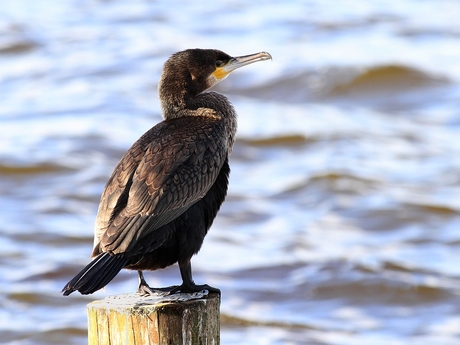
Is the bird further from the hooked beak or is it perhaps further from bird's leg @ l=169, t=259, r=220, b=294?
the hooked beak

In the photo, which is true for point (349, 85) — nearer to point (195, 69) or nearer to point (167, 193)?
point (195, 69)

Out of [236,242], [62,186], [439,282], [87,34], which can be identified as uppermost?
[87,34]

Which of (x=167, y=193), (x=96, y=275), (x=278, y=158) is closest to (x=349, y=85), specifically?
(x=278, y=158)

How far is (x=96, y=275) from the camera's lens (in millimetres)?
3949

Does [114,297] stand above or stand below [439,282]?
below

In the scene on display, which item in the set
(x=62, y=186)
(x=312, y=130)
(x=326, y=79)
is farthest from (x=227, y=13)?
(x=62, y=186)

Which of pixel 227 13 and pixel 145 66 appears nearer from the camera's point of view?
pixel 145 66

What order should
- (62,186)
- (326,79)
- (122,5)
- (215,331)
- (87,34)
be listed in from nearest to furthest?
(215,331)
(62,186)
(326,79)
(87,34)
(122,5)

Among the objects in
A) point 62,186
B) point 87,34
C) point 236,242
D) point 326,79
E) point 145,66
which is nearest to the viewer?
point 236,242

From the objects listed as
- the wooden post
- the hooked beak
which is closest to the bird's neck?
the hooked beak

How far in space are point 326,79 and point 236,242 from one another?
558 cm

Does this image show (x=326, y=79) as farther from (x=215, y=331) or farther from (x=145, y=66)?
(x=215, y=331)

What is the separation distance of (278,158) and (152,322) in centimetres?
891

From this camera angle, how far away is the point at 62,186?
11.7 m
